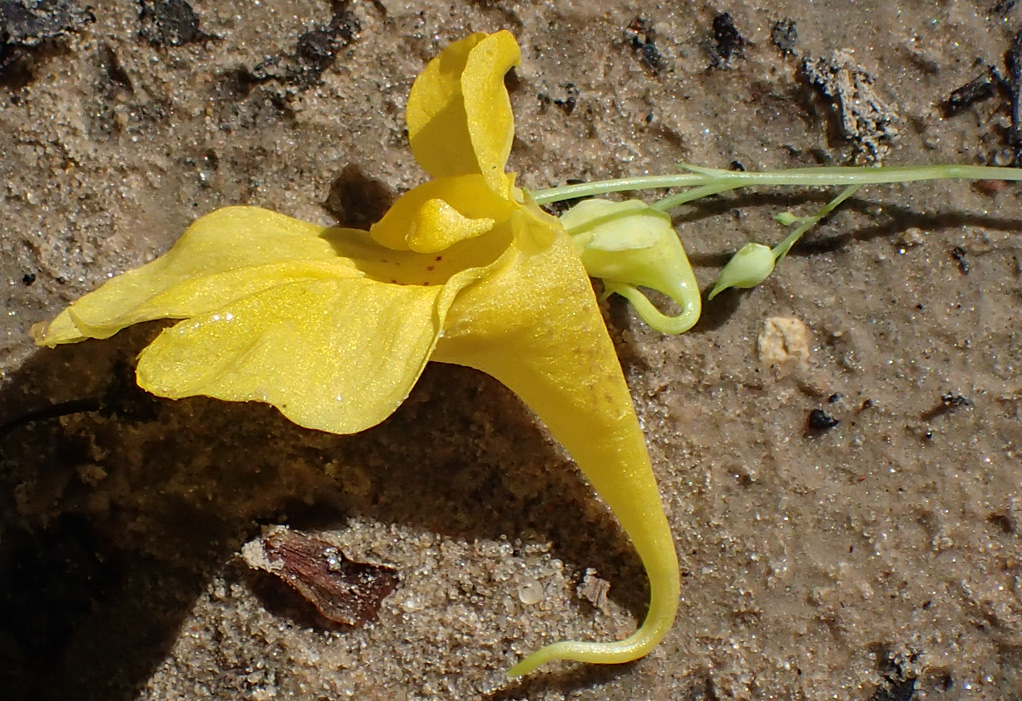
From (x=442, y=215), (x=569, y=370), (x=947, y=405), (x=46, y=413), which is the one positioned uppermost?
(x=442, y=215)

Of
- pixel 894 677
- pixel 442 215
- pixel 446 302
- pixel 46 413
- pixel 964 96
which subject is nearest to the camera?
pixel 446 302

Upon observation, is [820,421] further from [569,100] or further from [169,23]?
[169,23]

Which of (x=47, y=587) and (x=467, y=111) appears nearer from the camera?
(x=467, y=111)

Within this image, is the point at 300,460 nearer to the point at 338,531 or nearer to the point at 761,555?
the point at 338,531

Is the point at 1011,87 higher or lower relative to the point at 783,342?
higher

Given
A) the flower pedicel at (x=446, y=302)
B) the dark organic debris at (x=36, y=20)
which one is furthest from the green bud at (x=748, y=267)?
the dark organic debris at (x=36, y=20)

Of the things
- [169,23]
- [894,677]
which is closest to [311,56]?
[169,23]

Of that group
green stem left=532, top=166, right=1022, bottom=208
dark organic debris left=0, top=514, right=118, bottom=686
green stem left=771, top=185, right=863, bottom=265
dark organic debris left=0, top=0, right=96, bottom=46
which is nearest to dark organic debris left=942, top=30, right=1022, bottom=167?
green stem left=532, top=166, right=1022, bottom=208

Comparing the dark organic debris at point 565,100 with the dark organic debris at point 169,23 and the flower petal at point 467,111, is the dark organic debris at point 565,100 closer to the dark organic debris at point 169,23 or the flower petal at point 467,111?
the flower petal at point 467,111
